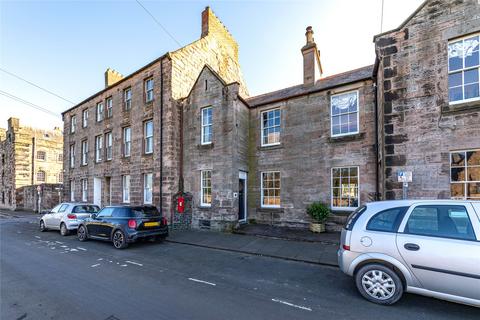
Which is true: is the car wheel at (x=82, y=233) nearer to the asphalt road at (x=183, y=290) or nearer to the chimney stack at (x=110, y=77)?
the asphalt road at (x=183, y=290)

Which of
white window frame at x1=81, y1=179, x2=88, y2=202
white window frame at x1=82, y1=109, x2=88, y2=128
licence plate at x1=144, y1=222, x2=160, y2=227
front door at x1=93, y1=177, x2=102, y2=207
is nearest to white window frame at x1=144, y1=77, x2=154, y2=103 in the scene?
front door at x1=93, y1=177, x2=102, y2=207

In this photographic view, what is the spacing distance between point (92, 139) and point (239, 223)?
50.0 ft

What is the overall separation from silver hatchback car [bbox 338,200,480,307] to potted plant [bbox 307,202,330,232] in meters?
5.69

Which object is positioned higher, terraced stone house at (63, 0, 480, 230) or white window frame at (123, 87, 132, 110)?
white window frame at (123, 87, 132, 110)

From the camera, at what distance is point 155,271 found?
6.21 meters

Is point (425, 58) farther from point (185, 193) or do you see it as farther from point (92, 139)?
point (92, 139)

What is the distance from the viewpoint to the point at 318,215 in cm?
1034

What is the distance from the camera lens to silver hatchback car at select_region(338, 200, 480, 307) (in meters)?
3.68

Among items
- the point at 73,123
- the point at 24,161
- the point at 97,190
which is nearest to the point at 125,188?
the point at 97,190

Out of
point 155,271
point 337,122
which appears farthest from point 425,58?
point 155,271

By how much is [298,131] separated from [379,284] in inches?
333

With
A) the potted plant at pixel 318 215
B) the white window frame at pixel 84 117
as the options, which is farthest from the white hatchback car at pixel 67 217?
the potted plant at pixel 318 215

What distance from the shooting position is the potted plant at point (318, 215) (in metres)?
10.3

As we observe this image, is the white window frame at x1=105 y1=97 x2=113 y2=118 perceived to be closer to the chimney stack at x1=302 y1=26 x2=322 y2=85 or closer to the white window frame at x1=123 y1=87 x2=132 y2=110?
the white window frame at x1=123 y1=87 x2=132 y2=110
